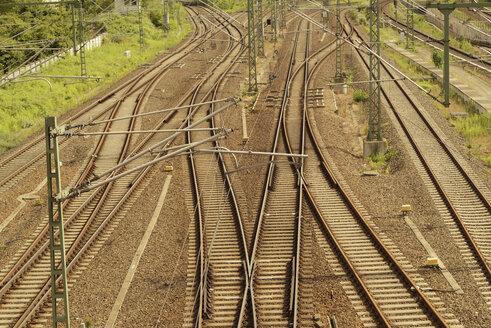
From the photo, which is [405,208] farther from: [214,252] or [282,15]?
[282,15]

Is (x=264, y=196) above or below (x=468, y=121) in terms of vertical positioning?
below

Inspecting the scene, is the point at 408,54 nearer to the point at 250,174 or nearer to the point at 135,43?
the point at 135,43

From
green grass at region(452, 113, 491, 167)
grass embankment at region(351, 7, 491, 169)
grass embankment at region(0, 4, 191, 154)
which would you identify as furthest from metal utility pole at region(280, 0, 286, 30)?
green grass at region(452, 113, 491, 167)

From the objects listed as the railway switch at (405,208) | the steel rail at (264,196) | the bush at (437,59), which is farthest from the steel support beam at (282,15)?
the railway switch at (405,208)

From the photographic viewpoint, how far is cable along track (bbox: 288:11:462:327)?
547 inches

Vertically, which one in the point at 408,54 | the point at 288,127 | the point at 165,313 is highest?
the point at 408,54

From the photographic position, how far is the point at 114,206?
69.7 feet

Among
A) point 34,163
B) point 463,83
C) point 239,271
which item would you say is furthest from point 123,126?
point 463,83

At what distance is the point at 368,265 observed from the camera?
16.6m

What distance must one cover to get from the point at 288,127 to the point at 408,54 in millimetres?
26320

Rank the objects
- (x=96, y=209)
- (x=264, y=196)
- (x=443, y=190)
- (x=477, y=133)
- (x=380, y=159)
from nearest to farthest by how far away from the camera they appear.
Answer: (x=96, y=209) < (x=264, y=196) < (x=443, y=190) < (x=380, y=159) < (x=477, y=133)

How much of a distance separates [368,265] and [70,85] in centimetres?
2929

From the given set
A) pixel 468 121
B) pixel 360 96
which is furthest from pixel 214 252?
pixel 360 96

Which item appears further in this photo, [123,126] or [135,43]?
[135,43]
